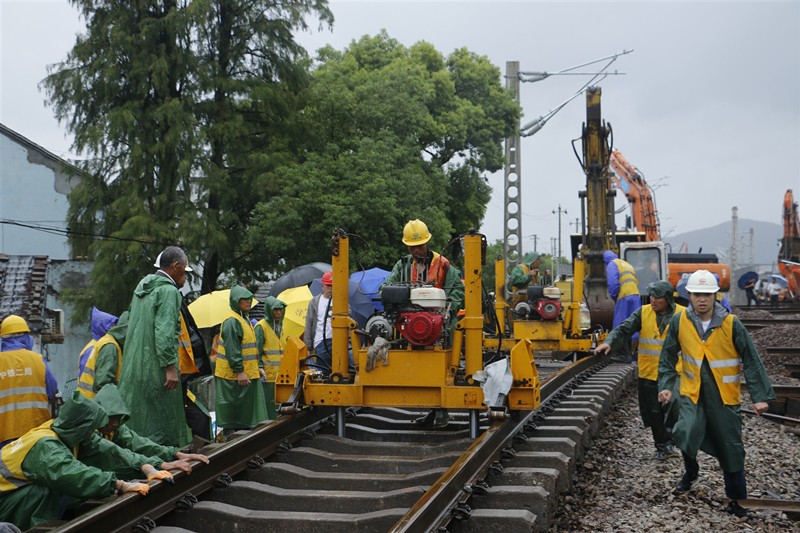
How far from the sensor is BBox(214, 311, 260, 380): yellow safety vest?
907cm

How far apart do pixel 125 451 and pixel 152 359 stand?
1.26 m

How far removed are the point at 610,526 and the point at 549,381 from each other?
14.4 ft

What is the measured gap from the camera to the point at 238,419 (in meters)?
9.18

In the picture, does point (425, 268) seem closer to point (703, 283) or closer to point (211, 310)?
point (703, 283)

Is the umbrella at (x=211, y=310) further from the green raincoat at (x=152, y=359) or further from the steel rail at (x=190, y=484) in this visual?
the green raincoat at (x=152, y=359)

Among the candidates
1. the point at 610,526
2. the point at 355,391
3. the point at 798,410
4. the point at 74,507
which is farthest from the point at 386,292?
the point at 798,410

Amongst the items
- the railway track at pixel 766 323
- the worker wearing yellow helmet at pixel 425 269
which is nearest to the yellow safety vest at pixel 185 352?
the worker wearing yellow helmet at pixel 425 269

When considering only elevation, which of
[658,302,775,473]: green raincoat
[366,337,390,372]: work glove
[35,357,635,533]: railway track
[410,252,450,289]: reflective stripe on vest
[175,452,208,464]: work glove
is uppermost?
[410,252,450,289]: reflective stripe on vest

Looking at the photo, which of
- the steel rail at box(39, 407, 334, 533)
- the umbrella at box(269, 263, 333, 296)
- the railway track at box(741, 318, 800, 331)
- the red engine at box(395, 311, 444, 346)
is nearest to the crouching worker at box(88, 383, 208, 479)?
Result: the steel rail at box(39, 407, 334, 533)

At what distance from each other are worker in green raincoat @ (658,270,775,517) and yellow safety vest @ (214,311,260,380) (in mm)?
4453

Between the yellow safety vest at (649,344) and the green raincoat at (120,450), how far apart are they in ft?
15.3

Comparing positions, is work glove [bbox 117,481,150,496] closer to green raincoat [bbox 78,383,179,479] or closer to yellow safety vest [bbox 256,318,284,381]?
green raincoat [bbox 78,383,179,479]

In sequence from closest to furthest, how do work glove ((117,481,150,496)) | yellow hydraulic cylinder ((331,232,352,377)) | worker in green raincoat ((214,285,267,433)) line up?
work glove ((117,481,150,496)) → yellow hydraulic cylinder ((331,232,352,377)) → worker in green raincoat ((214,285,267,433))

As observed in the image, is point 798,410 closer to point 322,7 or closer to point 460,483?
point 460,483
